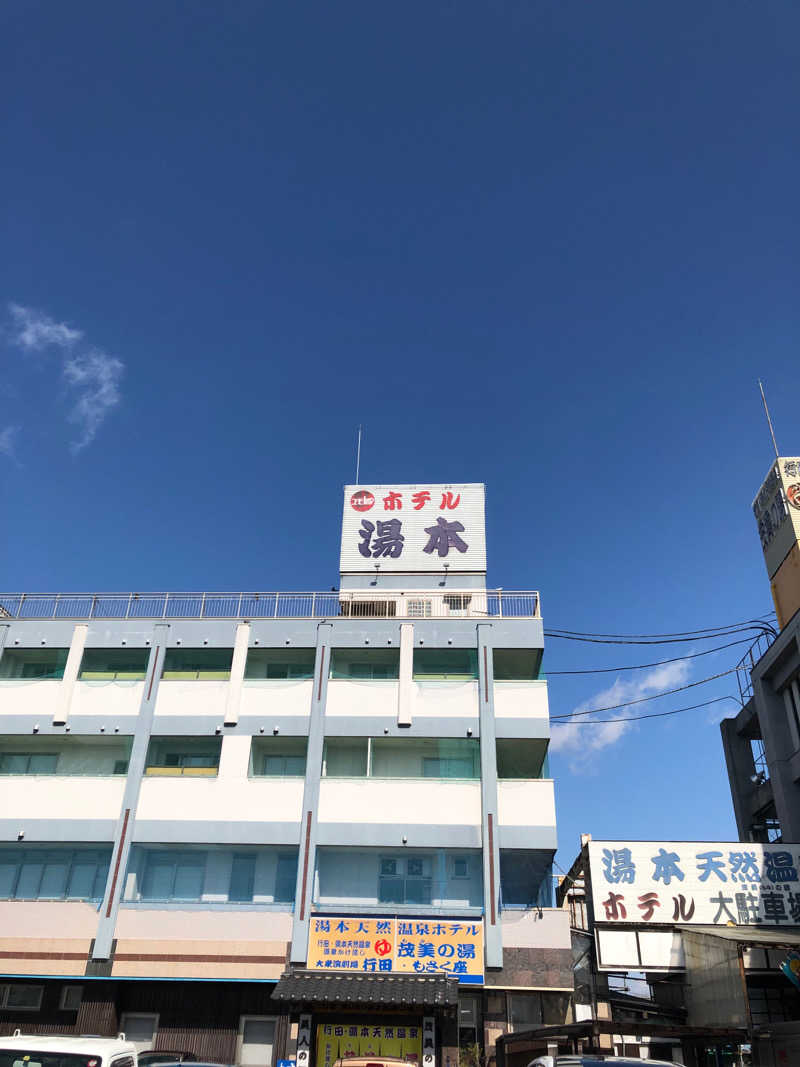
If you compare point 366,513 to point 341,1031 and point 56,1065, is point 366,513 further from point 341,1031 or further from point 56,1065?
point 56,1065

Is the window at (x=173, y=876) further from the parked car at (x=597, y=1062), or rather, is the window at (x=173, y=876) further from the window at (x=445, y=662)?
the parked car at (x=597, y=1062)

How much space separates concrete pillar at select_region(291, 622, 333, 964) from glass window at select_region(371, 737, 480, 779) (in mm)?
2353

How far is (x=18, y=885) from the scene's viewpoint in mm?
30438

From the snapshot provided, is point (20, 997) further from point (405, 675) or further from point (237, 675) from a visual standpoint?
point (405, 675)

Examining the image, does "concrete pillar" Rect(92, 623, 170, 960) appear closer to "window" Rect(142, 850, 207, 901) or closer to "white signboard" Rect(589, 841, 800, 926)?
"window" Rect(142, 850, 207, 901)

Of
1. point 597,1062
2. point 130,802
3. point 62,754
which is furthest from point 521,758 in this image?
point 597,1062

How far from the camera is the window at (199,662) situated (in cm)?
3444

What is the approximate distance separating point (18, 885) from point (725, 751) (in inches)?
1330

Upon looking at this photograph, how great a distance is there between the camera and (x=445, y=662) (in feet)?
113

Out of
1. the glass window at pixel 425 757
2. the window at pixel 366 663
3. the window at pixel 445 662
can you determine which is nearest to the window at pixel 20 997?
the glass window at pixel 425 757

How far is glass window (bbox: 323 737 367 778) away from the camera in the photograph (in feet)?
106

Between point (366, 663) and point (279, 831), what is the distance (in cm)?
802

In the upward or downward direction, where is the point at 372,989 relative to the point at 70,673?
downward

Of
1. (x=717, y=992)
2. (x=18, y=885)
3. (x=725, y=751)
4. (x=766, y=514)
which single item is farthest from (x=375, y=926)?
(x=766, y=514)
